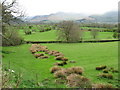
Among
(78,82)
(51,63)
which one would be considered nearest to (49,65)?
(51,63)

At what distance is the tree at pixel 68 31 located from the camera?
164ft

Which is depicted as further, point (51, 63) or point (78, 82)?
point (51, 63)

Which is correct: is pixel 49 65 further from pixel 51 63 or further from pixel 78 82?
pixel 78 82

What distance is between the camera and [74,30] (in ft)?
164

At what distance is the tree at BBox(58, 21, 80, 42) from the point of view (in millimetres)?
50094

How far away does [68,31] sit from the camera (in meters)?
50.6

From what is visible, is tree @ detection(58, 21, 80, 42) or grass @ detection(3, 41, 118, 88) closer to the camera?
grass @ detection(3, 41, 118, 88)

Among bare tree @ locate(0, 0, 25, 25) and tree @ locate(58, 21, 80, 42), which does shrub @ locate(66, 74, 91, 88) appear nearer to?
bare tree @ locate(0, 0, 25, 25)

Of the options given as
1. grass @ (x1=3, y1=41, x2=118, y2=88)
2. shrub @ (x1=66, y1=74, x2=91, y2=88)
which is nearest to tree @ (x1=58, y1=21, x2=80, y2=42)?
grass @ (x1=3, y1=41, x2=118, y2=88)

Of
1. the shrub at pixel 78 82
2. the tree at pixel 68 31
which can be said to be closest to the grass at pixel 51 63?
the shrub at pixel 78 82

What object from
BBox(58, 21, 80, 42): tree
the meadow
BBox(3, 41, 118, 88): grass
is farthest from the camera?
BBox(58, 21, 80, 42): tree

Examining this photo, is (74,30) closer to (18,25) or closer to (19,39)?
(19,39)

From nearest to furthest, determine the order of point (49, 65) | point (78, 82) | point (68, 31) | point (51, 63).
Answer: point (78, 82)
point (49, 65)
point (51, 63)
point (68, 31)

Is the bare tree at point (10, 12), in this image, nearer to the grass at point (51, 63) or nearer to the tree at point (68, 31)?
the grass at point (51, 63)
